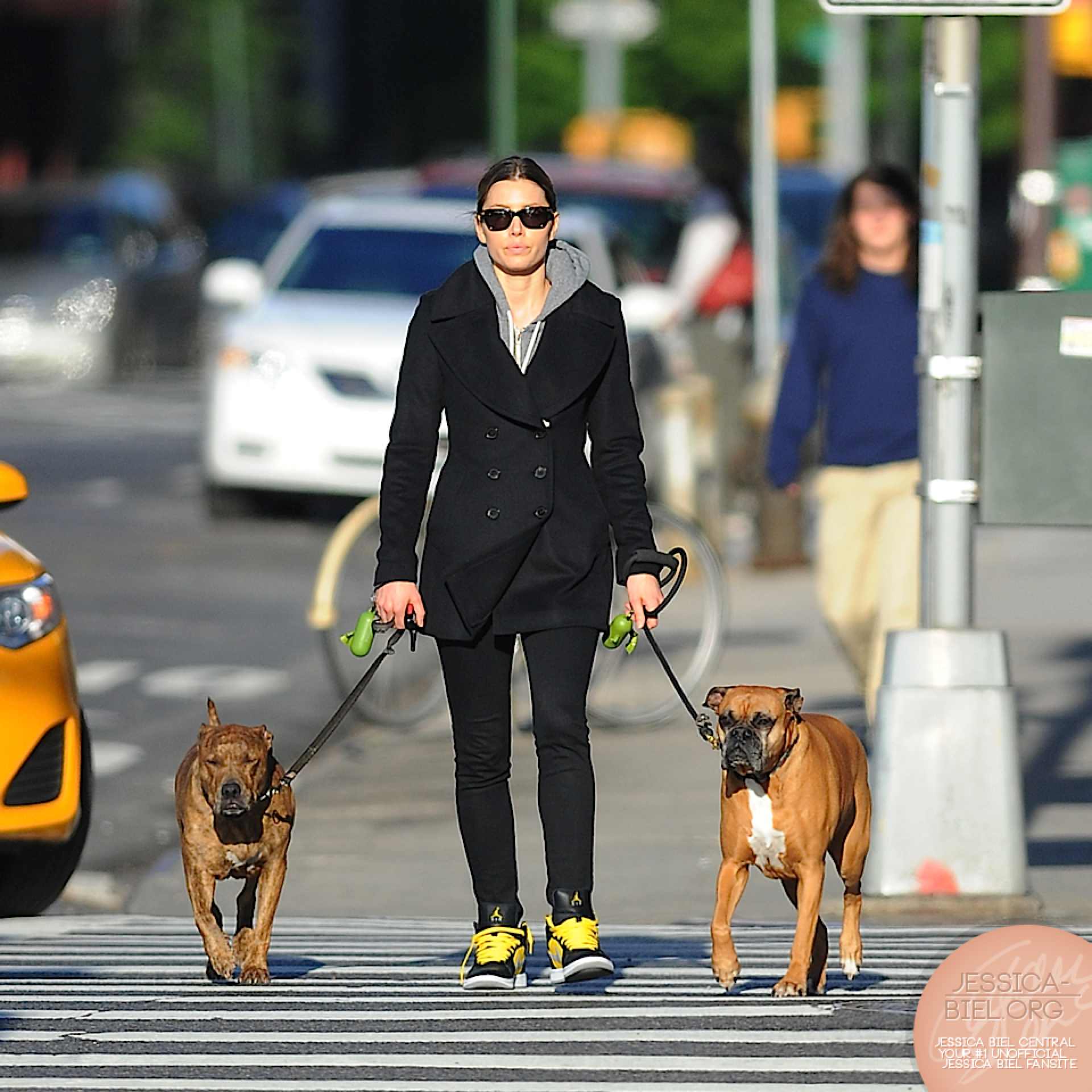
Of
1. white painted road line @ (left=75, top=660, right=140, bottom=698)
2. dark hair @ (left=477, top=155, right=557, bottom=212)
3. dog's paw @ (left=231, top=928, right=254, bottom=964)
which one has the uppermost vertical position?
dark hair @ (left=477, top=155, right=557, bottom=212)

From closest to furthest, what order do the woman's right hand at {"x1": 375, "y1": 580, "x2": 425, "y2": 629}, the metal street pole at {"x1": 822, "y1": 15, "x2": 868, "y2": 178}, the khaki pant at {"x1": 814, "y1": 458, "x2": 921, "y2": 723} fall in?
Answer: the woman's right hand at {"x1": 375, "y1": 580, "x2": 425, "y2": 629}
the khaki pant at {"x1": 814, "y1": 458, "x2": 921, "y2": 723}
the metal street pole at {"x1": 822, "y1": 15, "x2": 868, "y2": 178}

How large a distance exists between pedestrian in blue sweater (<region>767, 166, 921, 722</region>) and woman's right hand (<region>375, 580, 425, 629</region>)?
366 centimetres

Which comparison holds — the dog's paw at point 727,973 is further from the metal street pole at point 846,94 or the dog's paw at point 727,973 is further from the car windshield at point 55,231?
the metal street pole at point 846,94

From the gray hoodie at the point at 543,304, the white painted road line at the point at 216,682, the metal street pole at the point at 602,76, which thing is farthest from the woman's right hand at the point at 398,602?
the metal street pole at the point at 602,76

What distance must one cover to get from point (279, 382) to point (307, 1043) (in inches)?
488

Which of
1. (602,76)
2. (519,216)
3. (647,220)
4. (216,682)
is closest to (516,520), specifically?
(519,216)

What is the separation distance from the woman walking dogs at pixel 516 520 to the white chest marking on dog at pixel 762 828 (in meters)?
0.51

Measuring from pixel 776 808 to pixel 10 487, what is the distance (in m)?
2.60

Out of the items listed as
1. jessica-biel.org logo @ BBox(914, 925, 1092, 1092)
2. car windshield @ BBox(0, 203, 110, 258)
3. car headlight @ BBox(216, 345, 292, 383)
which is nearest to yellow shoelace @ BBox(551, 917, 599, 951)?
jessica-biel.org logo @ BBox(914, 925, 1092, 1092)

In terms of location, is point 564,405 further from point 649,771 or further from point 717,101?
point 717,101

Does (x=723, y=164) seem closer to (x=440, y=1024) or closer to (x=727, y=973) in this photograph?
(x=727, y=973)

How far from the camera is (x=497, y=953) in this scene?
607 cm

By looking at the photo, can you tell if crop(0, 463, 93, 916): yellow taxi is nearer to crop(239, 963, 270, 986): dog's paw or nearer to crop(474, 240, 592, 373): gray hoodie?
crop(239, 963, 270, 986): dog's paw

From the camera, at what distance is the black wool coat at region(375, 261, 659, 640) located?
6145 millimetres
